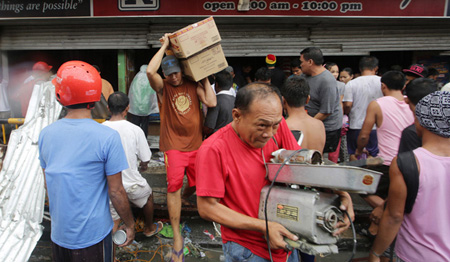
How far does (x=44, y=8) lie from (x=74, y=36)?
76cm

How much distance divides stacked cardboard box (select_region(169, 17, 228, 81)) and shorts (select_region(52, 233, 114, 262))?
1959 millimetres

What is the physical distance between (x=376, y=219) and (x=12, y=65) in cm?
878

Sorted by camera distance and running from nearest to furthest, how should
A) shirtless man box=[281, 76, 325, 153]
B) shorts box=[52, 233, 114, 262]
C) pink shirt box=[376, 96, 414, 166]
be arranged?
1. shorts box=[52, 233, 114, 262]
2. shirtless man box=[281, 76, 325, 153]
3. pink shirt box=[376, 96, 414, 166]

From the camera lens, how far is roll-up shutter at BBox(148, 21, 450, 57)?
6723mm

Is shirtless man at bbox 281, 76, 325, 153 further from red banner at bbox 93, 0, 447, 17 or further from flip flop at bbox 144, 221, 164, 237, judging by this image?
red banner at bbox 93, 0, 447, 17

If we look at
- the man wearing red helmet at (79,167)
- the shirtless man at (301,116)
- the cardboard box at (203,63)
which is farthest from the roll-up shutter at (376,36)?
the man wearing red helmet at (79,167)

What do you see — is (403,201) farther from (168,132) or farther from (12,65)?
(12,65)

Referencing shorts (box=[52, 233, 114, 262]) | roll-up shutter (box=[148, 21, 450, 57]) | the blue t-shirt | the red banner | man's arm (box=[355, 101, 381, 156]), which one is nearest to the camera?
the blue t-shirt

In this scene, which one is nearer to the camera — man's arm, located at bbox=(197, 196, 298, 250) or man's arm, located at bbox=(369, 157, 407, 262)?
man's arm, located at bbox=(197, 196, 298, 250)

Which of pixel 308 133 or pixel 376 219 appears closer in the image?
pixel 376 219

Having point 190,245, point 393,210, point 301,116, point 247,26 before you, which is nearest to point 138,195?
point 190,245

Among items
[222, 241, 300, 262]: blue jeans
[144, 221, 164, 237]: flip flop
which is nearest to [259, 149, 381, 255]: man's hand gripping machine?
[222, 241, 300, 262]: blue jeans

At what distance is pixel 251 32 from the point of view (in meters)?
6.73

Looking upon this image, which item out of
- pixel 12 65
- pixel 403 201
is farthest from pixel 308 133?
pixel 12 65
